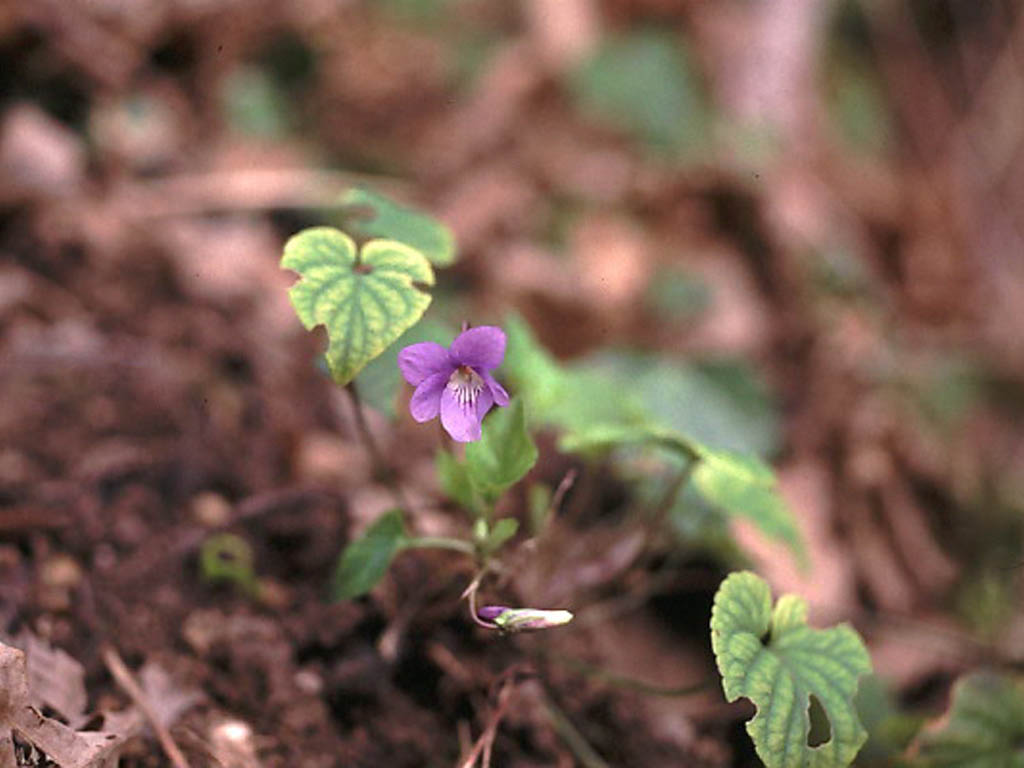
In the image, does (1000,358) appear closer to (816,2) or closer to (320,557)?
(816,2)

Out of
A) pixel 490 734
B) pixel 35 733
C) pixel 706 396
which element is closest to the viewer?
pixel 35 733

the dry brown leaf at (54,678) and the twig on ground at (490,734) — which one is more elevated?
the dry brown leaf at (54,678)

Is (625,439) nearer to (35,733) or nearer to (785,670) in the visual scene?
(785,670)

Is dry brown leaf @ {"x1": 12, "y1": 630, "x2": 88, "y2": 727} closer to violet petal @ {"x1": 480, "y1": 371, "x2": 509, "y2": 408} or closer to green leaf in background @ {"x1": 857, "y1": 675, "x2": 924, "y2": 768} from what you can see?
violet petal @ {"x1": 480, "y1": 371, "x2": 509, "y2": 408}

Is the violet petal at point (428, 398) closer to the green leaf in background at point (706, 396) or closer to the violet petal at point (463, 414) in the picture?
the violet petal at point (463, 414)

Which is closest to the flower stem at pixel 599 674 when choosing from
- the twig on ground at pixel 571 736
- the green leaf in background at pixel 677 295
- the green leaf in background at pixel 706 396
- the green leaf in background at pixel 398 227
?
the twig on ground at pixel 571 736

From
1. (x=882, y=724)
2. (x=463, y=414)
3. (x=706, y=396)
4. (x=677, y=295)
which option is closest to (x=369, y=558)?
(x=463, y=414)
